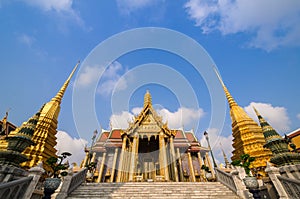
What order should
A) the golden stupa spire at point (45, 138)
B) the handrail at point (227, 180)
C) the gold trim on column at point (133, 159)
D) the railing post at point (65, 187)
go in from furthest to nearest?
the golden stupa spire at point (45, 138) < the gold trim on column at point (133, 159) < the handrail at point (227, 180) < the railing post at point (65, 187)

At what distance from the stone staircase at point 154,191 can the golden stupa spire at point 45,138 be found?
11.0 metres

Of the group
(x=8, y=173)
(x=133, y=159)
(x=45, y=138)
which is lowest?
(x=8, y=173)

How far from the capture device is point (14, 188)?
489cm

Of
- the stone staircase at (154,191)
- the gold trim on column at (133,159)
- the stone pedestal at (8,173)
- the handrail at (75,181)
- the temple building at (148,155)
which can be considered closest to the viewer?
the stone pedestal at (8,173)

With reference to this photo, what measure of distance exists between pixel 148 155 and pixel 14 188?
1710 centimetres

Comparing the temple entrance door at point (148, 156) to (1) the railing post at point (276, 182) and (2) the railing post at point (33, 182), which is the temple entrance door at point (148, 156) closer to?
(1) the railing post at point (276, 182)

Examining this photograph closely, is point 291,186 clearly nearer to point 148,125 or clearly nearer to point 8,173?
point 8,173

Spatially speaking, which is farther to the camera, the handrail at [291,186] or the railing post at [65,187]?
the railing post at [65,187]

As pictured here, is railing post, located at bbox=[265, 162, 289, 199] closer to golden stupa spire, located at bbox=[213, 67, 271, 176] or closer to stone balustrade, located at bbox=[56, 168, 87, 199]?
stone balustrade, located at bbox=[56, 168, 87, 199]

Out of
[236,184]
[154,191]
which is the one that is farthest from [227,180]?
[154,191]

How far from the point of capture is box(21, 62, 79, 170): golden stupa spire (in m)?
16.8

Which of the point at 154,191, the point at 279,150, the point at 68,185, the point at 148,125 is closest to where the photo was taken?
the point at 279,150

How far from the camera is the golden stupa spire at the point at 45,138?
16.8m

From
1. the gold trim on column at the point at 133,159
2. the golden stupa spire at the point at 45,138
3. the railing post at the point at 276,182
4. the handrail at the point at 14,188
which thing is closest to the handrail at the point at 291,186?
the railing post at the point at 276,182
